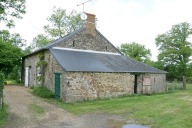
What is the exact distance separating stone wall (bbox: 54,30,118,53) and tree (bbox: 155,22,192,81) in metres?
18.8

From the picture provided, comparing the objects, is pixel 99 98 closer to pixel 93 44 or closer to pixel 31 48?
pixel 93 44

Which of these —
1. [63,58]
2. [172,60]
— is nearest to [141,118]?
[63,58]

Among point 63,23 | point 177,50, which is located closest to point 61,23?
point 63,23

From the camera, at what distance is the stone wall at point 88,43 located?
21536 millimetres

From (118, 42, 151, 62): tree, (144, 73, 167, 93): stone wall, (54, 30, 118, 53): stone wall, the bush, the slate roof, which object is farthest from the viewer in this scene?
(118, 42, 151, 62): tree

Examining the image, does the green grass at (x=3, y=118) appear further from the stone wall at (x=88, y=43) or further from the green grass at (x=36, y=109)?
the stone wall at (x=88, y=43)

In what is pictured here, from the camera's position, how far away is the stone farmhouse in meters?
17.1

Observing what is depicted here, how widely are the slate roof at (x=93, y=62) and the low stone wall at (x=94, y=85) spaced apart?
1.55 feet

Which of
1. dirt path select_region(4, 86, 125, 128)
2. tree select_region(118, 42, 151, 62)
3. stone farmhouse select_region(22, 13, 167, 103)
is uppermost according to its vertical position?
tree select_region(118, 42, 151, 62)

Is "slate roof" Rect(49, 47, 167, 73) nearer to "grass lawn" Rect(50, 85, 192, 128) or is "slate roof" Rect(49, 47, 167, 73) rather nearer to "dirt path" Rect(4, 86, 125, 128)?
"grass lawn" Rect(50, 85, 192, 128)

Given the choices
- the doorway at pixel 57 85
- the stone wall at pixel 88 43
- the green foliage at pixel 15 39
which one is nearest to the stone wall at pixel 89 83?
the doorway at pixel 57 85

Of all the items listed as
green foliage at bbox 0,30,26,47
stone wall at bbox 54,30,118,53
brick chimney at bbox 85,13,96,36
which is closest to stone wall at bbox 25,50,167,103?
stone wall at bbox 54,30,118,53

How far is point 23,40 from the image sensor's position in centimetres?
4250

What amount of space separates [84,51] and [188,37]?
87.7 feet
